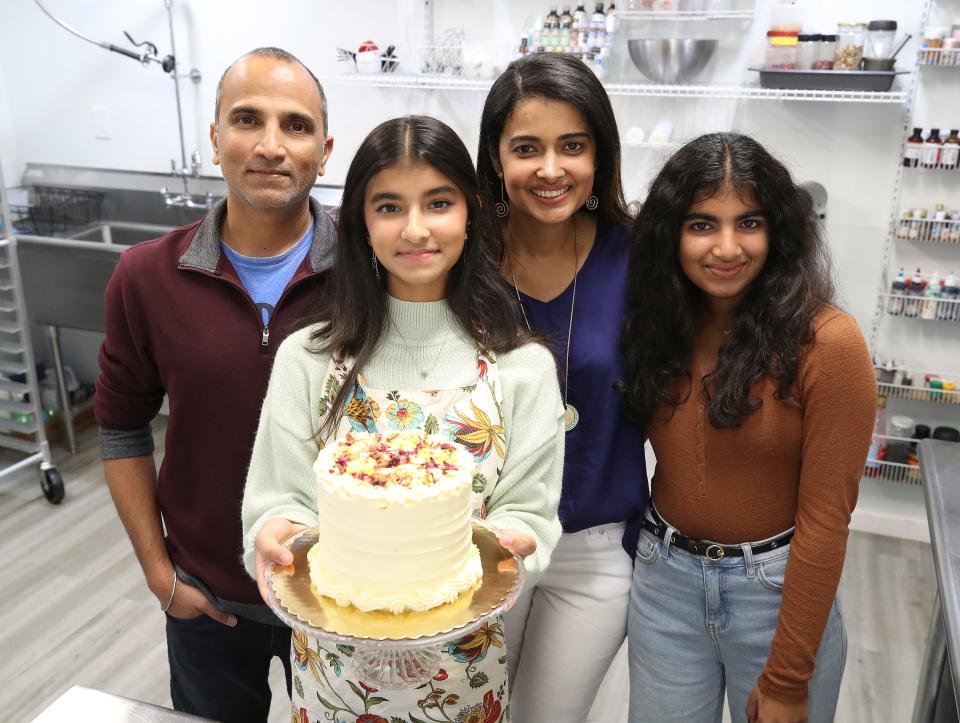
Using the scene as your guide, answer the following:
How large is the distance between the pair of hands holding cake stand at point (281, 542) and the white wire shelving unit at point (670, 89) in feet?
6.52

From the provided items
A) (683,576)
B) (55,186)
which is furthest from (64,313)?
(683,576)

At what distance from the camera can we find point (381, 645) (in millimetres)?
971

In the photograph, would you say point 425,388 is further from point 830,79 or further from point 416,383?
point 830,79

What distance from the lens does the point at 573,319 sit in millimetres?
1458

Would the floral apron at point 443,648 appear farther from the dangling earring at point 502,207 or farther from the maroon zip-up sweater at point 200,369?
the dangling earring at point 502,207

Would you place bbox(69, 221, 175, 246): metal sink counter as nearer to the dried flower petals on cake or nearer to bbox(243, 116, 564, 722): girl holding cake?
bbox(243, 116, 564, 722): girl holding cake

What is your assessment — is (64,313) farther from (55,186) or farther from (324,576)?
(324,576)

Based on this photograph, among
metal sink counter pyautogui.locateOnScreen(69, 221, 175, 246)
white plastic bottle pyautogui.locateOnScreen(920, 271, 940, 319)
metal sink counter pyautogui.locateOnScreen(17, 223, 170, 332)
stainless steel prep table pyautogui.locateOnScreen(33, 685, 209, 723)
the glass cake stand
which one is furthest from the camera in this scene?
metal sink counter pyautogui.locateOnScreen(69, 221, 175, 246)

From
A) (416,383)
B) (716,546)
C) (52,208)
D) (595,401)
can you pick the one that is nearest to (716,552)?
(716,546)

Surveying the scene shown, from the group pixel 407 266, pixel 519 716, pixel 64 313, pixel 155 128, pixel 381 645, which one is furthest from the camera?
pixel 155 128

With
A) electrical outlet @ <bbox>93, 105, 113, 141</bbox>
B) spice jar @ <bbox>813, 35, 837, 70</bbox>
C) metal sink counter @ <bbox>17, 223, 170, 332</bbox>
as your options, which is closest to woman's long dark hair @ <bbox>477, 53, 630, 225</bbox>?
spice jar @ <bbox>813, 35, 837, 70</bbox>

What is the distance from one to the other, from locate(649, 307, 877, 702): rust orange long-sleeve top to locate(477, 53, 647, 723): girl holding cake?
0.37 ft

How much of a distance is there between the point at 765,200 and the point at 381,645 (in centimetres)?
84

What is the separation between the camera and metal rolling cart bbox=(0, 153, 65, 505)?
304 cm
